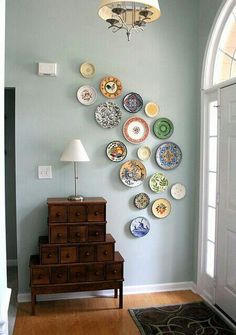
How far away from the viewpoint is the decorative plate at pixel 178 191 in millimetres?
3610

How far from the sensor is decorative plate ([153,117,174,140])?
3537 mm

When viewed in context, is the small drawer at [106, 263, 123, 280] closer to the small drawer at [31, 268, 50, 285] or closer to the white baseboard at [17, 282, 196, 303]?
the white baseboard at [17, 282, 196, 303]

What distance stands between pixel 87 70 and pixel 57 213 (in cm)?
142

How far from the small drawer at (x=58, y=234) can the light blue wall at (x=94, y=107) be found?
344mm

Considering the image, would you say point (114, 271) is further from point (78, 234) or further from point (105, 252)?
point (78, 234)

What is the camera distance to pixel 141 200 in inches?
139

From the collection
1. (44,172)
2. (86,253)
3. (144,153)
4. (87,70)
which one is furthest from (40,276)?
(87,70)

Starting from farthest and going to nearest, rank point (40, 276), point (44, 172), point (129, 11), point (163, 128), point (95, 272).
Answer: point (163, 128)
point (44, 172)
point (95, 272)
point (40, 276)
point (129, 11)

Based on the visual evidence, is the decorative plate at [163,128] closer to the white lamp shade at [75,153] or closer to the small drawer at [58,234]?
the white lamp shade at [75,153]

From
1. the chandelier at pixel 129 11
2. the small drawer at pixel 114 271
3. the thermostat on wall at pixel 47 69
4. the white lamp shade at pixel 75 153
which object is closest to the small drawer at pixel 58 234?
the small drawer at pixel 114 271

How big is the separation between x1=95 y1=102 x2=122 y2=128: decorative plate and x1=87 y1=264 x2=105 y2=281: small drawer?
4.44ft

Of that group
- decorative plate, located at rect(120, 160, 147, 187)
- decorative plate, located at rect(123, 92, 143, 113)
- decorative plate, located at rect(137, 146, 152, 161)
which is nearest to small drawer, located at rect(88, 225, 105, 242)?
decorative plate, located at rect(120, 160, 147, 187)

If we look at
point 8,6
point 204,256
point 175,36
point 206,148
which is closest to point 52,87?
point 8,6

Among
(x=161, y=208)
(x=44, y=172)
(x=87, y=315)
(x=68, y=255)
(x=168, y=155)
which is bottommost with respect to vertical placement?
(x=87, y=315)
